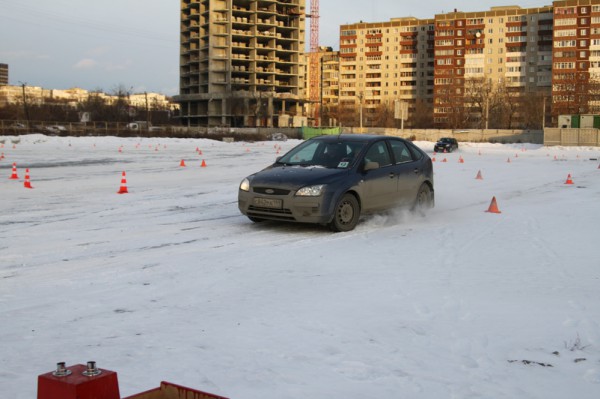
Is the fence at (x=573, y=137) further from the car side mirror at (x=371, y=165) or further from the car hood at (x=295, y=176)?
the car hood at (x=295, y=176)

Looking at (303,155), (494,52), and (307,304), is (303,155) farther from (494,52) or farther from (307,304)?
(494,52)

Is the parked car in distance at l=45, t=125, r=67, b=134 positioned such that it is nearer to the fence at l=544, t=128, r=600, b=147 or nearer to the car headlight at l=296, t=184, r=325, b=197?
the fence at l=544, t=128, r=600, b=147

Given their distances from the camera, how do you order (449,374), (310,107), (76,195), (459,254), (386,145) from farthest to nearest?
(310,107), (76,195), (386,145), (459,254), (449,374)

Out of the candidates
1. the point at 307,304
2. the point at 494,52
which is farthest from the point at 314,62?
the point at 307,304

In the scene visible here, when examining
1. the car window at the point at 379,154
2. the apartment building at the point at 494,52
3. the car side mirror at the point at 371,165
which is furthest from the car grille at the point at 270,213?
the apartment building at the point at 494,52

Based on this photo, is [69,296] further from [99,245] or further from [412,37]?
[412,37]

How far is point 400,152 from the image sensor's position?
11.9 meters

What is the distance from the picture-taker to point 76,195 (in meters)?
15.5

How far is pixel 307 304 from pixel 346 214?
4424mm

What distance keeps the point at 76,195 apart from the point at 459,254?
409 inches

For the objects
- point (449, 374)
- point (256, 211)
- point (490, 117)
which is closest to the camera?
point (449, 374)

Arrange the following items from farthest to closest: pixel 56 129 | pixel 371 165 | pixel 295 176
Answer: pixel 56 129 → pixel 371 165 → pixel 295 176

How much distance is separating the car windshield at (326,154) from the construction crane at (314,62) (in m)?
111

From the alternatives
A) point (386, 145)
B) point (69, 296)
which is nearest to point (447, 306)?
point (69, 296)
